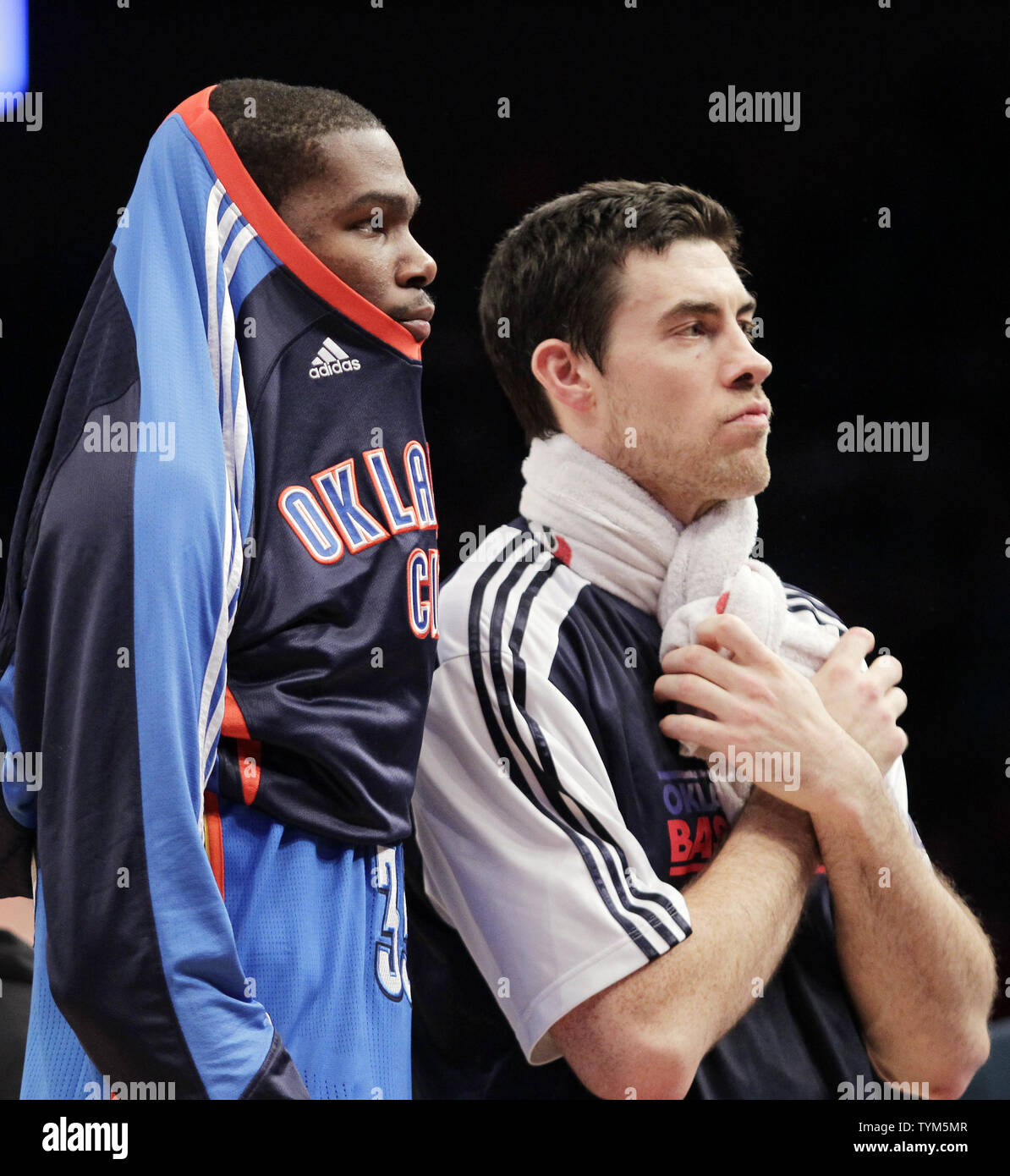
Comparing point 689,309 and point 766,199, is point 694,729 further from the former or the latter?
point 766,199

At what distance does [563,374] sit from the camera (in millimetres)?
1667

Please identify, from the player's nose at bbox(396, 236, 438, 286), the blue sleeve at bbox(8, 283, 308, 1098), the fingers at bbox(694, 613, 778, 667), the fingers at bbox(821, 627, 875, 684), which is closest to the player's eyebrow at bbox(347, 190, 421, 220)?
the player's nose at bbox(396, 236, 438, 286)

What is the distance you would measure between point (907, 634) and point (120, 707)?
1572 mm

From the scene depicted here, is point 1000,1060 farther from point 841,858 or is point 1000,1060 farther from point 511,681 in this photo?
point 511,681

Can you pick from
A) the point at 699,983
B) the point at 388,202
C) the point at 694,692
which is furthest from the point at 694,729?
the point at 388,202

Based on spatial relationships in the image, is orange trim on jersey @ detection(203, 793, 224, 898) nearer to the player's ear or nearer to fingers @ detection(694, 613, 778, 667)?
fingers @ detection(694, 613, 778, 667)

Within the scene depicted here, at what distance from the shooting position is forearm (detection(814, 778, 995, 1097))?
4.90ft

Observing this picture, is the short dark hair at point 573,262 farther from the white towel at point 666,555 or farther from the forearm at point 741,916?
the forearm at point 741,916

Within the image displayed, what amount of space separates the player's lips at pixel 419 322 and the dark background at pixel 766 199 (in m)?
0.44

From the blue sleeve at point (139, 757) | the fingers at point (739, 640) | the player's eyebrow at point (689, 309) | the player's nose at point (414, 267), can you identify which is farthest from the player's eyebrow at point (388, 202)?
the fingers at point (739, 640)

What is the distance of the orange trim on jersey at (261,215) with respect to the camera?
1241 mm

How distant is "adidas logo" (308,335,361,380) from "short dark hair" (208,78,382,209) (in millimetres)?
143

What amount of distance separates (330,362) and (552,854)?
0.54 meters

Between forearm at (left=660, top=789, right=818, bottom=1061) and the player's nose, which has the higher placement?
the player's nose
